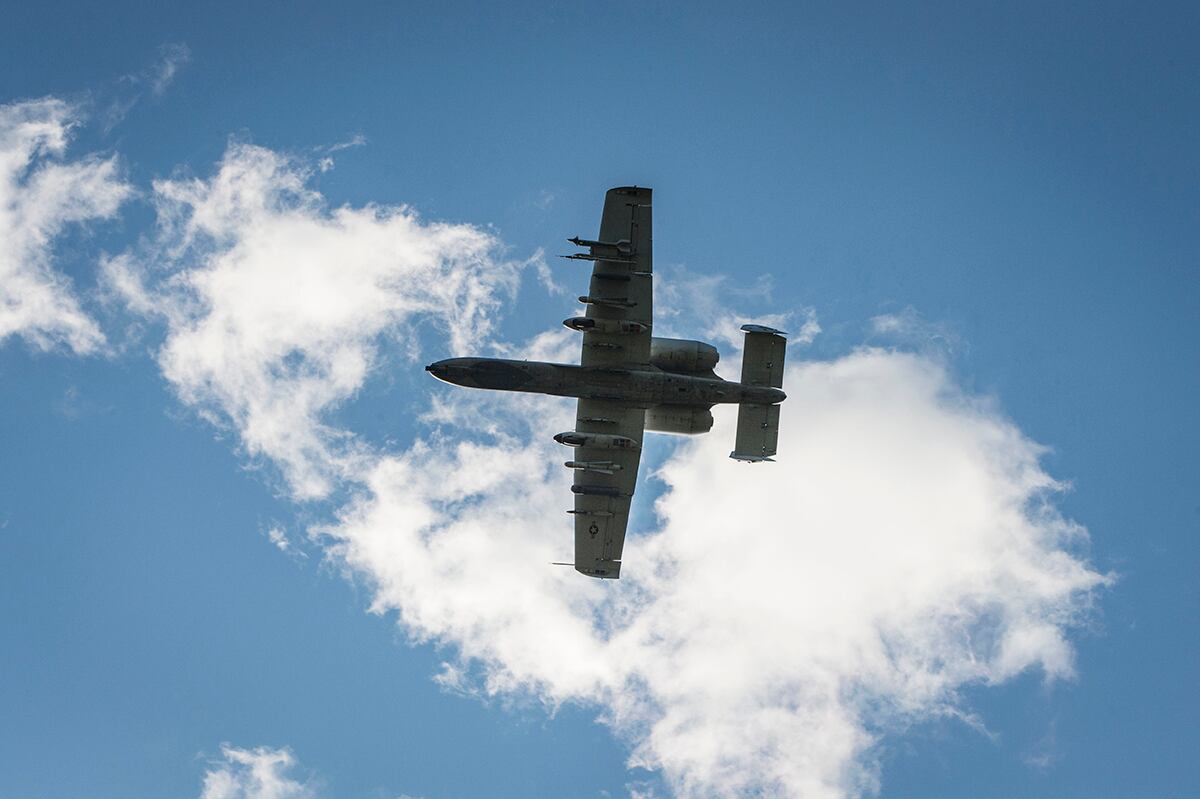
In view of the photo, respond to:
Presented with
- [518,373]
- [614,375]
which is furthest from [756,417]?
[518,373]

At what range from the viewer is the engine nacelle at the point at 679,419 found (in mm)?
62656

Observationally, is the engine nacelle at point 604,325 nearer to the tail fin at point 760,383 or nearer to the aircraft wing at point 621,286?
the aircraft wing at point 621,286

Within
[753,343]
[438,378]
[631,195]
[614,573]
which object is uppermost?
[631,195]

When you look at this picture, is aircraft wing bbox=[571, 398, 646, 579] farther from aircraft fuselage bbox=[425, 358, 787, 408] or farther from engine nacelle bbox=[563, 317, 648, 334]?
engine nacelle bbox=[563, 317, 648, 334]

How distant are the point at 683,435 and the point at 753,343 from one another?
620cm

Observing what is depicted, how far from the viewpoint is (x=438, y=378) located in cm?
6172

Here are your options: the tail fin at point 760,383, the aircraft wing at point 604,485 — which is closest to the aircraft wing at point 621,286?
the aircraft wing at point 604,485

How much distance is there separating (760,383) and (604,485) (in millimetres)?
10022

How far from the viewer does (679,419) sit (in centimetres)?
6275

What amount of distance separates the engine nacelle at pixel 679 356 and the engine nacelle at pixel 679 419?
81.7 inches

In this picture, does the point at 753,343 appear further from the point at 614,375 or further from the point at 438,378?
the point at 438,378

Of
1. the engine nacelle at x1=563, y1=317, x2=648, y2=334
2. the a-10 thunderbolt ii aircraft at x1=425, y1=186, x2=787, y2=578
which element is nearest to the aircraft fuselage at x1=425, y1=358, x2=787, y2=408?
the a-10 thunderbolt ii aircraft at x1=425, y1=186, x2=787, y2=578

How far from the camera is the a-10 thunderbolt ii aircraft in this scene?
202 ft

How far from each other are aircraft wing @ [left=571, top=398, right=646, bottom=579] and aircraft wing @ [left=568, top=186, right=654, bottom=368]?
279 centimetres
